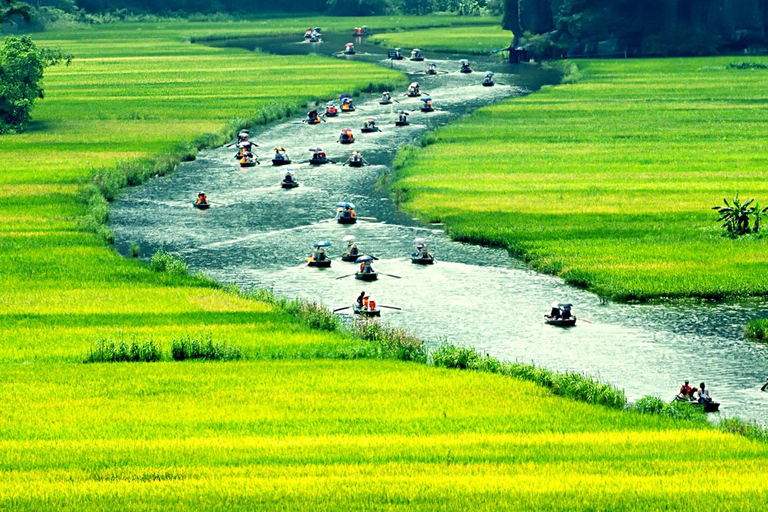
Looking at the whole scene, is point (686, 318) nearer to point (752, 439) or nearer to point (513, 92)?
point (752, 439)

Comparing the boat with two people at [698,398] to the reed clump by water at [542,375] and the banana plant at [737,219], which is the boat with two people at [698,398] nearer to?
the reed clump by water at [542,375]

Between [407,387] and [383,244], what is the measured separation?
2374cm

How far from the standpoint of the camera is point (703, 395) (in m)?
38.7

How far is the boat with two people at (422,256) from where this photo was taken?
2328 inches

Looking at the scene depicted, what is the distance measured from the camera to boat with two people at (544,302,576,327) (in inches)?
1901

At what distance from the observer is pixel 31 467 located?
31875mm

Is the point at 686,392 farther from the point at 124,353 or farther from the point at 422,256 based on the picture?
the point at 422,256

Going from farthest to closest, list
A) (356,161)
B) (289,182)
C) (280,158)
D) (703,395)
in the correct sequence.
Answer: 1. (280,158)
2. (356,161)
3. (289,182)
4. (703,395)

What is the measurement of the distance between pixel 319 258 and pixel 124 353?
16.5 metres

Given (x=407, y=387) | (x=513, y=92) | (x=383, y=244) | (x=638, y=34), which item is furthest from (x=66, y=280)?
(x=638, y=34)

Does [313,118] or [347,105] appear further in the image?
[347,105]

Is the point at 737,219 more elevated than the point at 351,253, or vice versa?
the point at 737,219

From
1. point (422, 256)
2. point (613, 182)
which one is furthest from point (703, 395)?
point (613, 182)

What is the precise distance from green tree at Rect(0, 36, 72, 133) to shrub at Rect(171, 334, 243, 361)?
6493cm
